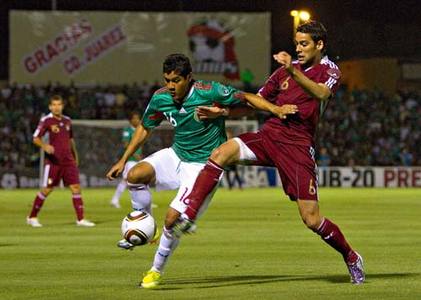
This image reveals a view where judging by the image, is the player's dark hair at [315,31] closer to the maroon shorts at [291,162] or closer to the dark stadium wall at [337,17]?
the maroon shorts at [291,162]

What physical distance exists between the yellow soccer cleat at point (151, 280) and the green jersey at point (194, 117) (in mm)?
1235

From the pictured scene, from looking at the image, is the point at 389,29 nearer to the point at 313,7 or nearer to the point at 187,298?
the point at 313,7

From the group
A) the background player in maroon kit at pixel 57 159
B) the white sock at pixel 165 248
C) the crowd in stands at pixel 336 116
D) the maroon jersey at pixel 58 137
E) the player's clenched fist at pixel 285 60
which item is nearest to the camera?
the player's clenched fist at pixel 285 60

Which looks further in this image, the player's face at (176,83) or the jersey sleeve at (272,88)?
the jersey sleeve at (272,88)

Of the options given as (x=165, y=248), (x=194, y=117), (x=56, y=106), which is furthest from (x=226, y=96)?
(x=56, y=106)

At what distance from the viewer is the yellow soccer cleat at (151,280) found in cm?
1024

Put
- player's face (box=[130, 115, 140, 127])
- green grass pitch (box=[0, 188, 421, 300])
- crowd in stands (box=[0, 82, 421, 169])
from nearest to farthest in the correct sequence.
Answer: green grass pitch (box=[0, 188, 421, 300]) → player's face (box=[130, 115, 140, 127]) → crowd in stands (box=[0, 82, 421, 169])

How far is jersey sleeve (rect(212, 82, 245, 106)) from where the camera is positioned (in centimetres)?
1055

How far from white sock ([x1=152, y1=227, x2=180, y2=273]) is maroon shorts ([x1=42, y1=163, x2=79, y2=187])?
9.56m

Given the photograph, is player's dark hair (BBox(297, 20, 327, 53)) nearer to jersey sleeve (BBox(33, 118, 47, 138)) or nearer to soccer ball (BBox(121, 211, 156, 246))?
soccer ball (BBox(121, 211, 156, 246))

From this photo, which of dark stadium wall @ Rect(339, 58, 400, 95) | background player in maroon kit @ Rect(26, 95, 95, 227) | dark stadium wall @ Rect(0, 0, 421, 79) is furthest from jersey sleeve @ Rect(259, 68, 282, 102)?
dark stadium wall @ Rect(339, 58, 400, 95)

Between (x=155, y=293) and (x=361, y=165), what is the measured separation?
109 feet

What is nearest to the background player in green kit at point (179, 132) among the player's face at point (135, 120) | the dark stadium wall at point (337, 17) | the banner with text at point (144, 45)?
the player's face at point (135, 120)

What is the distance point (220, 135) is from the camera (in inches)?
432
